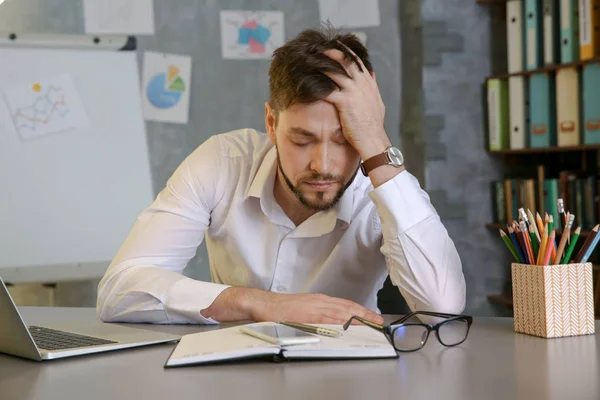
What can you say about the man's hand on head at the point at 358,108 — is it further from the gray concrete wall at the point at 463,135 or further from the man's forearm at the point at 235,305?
the gray concrete wall at the point at 463,135

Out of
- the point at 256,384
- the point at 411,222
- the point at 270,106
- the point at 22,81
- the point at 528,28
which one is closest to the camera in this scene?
the point at 256,384

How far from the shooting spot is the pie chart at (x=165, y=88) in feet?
10.9

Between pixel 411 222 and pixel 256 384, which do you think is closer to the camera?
pixel 256 384

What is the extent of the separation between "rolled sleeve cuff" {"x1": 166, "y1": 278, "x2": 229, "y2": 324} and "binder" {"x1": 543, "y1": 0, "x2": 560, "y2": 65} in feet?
7.48

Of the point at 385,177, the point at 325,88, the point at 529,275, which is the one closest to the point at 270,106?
the point at 325,88

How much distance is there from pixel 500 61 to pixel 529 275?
2536mm

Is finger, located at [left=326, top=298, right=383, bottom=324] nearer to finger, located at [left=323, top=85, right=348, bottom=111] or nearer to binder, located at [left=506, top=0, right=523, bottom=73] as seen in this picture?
finger, located at [left=323, top=85, right=348, bottom=111]

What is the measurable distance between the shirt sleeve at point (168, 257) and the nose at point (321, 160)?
28 cm

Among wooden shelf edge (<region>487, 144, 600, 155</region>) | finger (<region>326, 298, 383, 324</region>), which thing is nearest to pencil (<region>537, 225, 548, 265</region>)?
finger (<region>326, 298, 383, 324</region>)

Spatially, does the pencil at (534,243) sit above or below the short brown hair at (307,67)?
below

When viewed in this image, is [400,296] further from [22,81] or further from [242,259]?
[22,81]

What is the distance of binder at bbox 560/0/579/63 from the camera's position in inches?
119

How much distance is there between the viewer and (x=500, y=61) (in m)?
3.47

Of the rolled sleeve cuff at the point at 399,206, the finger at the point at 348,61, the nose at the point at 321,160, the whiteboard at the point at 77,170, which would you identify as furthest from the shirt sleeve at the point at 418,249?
the whiteboard at the point at 77,170
